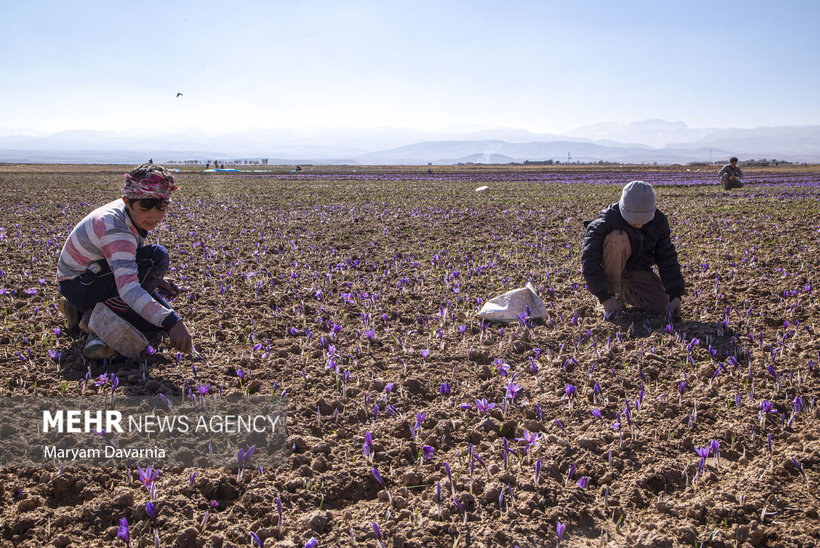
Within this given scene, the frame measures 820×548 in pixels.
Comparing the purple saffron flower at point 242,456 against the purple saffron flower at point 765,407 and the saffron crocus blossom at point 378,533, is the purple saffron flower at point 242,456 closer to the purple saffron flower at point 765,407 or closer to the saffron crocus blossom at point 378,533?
the saffron crocus blossom at point 378,533

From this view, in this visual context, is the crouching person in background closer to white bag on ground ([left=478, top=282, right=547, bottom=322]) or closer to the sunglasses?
the sunglasses

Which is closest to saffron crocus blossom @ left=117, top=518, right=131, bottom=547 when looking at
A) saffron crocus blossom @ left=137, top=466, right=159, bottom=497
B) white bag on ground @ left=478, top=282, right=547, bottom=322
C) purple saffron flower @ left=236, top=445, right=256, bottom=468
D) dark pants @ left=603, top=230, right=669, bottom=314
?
saffron crocus blossom @ left=137, top=466, right=159, bottom=497

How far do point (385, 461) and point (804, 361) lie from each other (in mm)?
3821

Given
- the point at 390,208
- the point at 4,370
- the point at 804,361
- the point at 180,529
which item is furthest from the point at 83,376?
the point at 390,208

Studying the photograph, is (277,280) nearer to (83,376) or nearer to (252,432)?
(83,376)

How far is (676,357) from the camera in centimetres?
489

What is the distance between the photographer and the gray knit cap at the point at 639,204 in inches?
214

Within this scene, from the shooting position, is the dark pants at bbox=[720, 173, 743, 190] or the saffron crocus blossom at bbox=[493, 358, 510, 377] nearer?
the saffron crocus blossom at bbox=[493, 358, 510, 377]

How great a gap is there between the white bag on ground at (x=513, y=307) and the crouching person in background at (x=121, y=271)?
10.5 ft

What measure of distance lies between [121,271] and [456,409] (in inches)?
114

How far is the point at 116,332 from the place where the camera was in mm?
4605

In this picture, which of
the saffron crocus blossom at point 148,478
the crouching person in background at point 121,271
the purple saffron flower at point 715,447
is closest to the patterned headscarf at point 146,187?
the crouching person in background at point 121,271

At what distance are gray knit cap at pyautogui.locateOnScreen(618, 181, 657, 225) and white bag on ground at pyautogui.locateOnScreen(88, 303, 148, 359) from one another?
4.80 m

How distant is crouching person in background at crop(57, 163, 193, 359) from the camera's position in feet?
14.1
